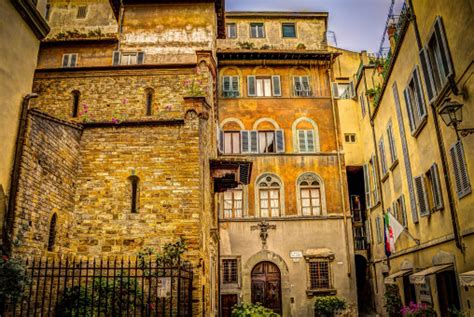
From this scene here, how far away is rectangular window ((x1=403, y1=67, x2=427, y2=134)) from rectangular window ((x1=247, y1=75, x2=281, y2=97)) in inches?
433

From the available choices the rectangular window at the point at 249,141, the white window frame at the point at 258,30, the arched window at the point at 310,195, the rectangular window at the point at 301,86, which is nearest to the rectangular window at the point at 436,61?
the arched window at the point at 310,195

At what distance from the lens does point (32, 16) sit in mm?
10062

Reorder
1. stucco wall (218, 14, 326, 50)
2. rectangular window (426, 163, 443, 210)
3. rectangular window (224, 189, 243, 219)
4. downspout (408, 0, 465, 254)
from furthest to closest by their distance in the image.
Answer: stucco wall (218, 14, 326, 50)
rectangular window (224, 189, 243, 219)
rectangular window (426, 163, 443, 210)
downspout (408, 0, 465, 254)

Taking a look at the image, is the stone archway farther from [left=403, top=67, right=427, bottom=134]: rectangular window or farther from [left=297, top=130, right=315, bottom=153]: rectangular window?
[left=403, top=67, right=427, bottom=134]: rectangular window

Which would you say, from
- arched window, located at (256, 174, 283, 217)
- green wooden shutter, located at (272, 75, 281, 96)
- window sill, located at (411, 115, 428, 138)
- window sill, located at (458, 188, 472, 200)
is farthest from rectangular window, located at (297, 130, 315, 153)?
window sill, located at (458, 188, 472, 200)

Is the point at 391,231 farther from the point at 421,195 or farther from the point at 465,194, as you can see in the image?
the point at 465,194

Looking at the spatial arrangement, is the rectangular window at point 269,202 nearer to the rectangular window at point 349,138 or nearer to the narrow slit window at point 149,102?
the rectangular window at point 349,138

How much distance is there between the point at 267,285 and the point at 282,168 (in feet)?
20.2

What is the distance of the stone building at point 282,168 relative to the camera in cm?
2067

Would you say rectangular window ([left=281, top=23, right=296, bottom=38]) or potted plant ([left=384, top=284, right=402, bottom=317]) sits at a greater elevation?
rectangular window ([left=281, top=23, right=296, bottom=38])

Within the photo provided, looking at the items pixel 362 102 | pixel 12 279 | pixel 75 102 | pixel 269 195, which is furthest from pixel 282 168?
pixel 12 279

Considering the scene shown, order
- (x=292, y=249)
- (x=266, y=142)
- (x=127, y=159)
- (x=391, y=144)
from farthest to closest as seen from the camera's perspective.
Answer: (x=266, y=142), (x=292, y=249), (x=391, y=144), (x=127, y=159)

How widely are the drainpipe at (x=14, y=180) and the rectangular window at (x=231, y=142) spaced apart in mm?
14125

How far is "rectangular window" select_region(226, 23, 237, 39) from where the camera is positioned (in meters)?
25.7
